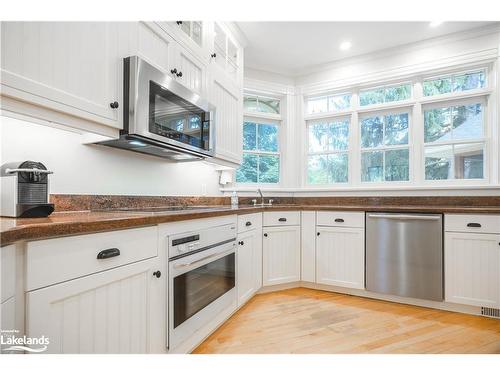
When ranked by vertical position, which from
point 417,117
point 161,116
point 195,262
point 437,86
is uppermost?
point 437,86

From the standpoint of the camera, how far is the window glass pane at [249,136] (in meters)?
3.52

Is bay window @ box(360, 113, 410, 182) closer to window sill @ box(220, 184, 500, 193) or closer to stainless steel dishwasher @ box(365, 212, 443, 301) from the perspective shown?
window sill @ box(220, 184, 500, 193)

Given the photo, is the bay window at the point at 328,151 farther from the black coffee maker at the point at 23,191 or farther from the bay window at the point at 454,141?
the black coffee maker at the point at 23,191

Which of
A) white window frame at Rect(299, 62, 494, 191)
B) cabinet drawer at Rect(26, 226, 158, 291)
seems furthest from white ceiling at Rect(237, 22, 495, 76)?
cabinet drawer at Rect(26, 226, 158, 291)

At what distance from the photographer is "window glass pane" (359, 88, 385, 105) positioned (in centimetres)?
331

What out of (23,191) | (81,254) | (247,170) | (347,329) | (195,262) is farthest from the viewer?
(247,170)

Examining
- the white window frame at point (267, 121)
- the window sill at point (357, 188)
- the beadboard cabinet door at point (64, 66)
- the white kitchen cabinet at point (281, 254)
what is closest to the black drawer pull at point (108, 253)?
the beadboard cabinet door at point (64, 66)

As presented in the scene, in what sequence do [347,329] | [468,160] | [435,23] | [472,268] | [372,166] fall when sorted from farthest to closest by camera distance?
[372,166] < [468,160] < [435,23] < [472,268] < [347,329]

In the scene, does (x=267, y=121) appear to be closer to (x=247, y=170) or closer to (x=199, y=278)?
(x=247, y=170)

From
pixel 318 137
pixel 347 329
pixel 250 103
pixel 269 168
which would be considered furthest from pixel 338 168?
pixel 347 329

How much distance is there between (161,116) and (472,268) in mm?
2820

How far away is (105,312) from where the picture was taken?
1.04 metres

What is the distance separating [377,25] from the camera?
2.70 meters

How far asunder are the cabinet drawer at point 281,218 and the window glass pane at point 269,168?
834mm
